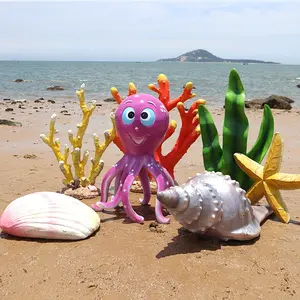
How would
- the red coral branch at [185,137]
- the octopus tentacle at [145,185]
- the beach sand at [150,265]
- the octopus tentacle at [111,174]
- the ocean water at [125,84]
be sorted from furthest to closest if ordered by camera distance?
the ocean water at [125,84], the red coral branch at [185,137], the octopus tentacle at [145,185], the octopus tentacle at [111,174], the beach sand at [150,265]

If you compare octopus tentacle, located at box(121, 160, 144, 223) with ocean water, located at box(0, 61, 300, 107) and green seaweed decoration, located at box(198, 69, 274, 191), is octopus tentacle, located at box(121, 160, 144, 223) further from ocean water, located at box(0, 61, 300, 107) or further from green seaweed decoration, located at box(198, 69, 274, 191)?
ocean water, located at box(0, 61, 300, 107)

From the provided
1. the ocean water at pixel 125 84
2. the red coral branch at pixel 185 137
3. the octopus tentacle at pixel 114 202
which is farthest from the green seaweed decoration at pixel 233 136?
the ocean water at pixel 125 84

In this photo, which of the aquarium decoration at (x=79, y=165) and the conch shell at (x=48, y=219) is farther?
the aquarium decoration at (x=79, y=165)

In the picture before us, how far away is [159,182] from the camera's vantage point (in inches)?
172

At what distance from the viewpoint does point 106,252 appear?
3.63 m

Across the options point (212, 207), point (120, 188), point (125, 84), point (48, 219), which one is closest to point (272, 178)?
point (212, 207)

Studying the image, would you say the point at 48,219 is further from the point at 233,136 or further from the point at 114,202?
the point at 233,136

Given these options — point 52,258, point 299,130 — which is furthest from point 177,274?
point 299,130

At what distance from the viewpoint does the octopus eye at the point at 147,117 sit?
4312 millimetres

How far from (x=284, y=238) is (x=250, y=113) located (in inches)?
465

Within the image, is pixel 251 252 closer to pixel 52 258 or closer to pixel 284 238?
pixel 284 238

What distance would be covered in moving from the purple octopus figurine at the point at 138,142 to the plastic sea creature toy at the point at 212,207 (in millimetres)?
687

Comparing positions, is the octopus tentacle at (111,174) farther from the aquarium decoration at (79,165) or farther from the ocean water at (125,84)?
the ocean water at (125,84)

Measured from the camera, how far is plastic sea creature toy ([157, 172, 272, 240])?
3.49 m
